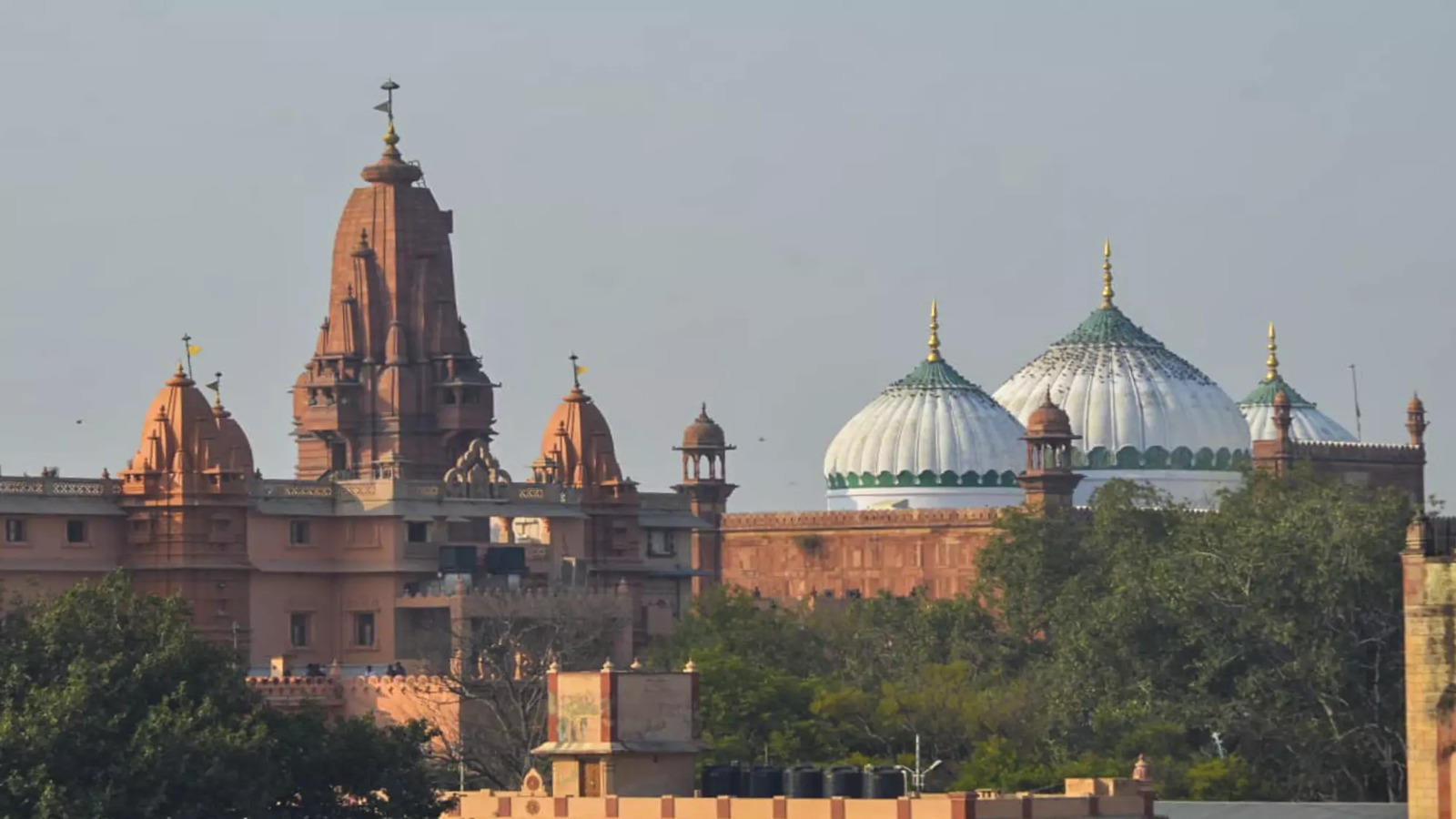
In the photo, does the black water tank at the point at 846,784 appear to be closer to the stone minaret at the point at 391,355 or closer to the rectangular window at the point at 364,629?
the rectangular window at the point at 364,629

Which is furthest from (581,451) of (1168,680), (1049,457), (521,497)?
(1168,680)

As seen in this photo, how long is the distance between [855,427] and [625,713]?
263ft

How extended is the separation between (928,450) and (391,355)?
2408 cm

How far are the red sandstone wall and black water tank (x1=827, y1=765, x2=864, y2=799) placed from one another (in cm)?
6552

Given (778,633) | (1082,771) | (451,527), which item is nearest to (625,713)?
(1082,771)

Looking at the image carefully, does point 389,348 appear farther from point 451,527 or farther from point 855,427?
point 855,427

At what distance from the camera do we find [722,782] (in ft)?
252

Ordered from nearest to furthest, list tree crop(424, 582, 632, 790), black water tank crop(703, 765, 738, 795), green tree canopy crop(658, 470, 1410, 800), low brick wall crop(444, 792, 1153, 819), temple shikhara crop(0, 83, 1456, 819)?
low brick wall crop(444, 792, 1153, 819) → black water tank crop(703, 765, 738, 795) → tree crop(424, 582, 632, 790) → green tree canopy crop(658, 470, 1410, 800) → temple shikhara crop(0, 83, 1456, 819)

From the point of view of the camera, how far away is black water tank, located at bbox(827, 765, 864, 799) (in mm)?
74500

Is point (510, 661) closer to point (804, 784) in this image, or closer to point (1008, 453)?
point (804, 784)

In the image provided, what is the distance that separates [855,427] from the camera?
157 m

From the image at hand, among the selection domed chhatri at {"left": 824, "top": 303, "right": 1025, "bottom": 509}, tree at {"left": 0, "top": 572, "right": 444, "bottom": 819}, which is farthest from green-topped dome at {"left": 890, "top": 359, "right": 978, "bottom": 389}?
tree at {"left": 0, "top": 572, "right": 444, "bottom": 819}

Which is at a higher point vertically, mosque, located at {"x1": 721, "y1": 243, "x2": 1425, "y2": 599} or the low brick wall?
mosque, located at {"x1": 721, "y1": 243, "x2": 1425, "y2": 599}

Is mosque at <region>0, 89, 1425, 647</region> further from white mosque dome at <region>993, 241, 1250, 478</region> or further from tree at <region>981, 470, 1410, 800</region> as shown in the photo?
tree at <region>981, 470, 1410, 800</region>
